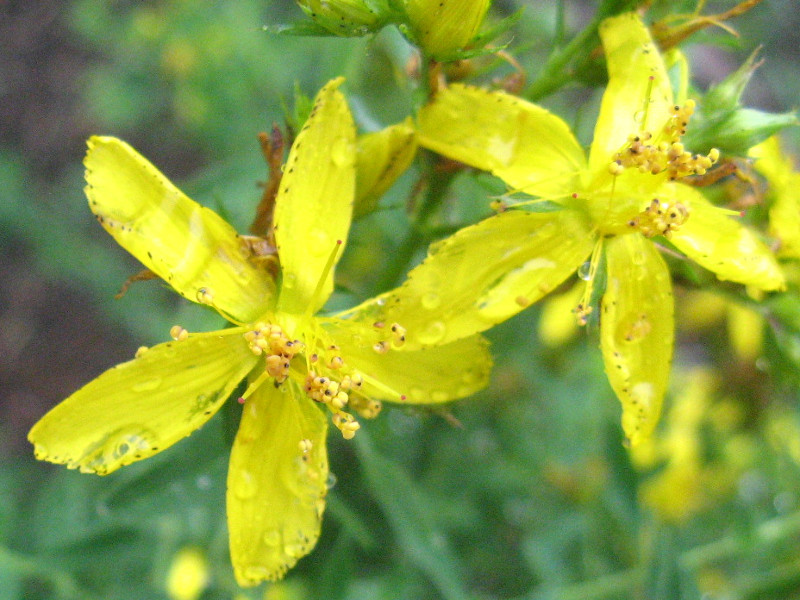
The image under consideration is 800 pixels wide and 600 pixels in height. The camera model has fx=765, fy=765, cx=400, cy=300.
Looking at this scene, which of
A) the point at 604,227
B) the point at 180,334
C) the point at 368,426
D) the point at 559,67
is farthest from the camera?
the point at 368,426

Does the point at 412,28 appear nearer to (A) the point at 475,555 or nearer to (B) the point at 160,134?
(A) the point at 475,555

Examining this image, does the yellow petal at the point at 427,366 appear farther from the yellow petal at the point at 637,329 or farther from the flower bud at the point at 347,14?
the flower bud at the point at 347,14

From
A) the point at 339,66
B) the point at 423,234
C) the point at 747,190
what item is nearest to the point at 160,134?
the point at 339,66

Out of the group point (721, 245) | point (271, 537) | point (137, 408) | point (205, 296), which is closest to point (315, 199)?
point (205, 296)

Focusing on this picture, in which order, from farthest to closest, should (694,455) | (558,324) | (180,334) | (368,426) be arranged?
(694,455) → (558,324) → (368,426) → (180,334)

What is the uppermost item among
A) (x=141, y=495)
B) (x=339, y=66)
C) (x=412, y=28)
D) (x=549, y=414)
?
(x=412, y=28)

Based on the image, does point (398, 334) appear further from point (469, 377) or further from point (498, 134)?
point (498, 134)

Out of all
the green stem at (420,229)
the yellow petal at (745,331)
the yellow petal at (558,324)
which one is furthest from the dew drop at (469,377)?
the yellow petal at (745,331)
